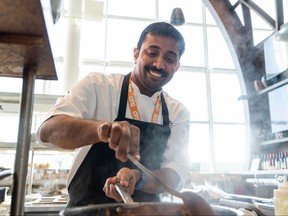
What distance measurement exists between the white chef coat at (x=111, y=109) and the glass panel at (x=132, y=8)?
16.3ft

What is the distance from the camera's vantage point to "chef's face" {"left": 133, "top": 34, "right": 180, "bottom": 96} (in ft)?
4.59

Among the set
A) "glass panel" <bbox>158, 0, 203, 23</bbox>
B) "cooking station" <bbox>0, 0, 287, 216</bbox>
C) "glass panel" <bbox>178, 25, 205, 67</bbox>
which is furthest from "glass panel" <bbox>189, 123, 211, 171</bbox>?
"cooking station" <bbox>0, 0, 287, 216</bbox>

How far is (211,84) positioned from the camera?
6238 mm

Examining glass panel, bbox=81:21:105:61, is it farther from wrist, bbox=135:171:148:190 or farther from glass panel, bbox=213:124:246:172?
wrist, bbox=135:171:148:190

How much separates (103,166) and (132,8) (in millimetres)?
5526

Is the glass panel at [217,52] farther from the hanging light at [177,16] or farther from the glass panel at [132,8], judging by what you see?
the hanging light at [177,16]

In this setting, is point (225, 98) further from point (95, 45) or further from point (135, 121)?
point (135, 121)

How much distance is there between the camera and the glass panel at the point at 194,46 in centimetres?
625

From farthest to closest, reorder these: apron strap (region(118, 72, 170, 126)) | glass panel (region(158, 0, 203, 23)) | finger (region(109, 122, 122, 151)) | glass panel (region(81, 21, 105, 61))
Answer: glass panel (region(158, 0, 203, 23)) → glass panel (region(81, 21, 105, 61)) → apron strap (region(118, 72, 170, 126)) → finger (region(109, 122, 122, 151))

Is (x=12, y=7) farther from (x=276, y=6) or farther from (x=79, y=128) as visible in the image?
(x=276, y=6)

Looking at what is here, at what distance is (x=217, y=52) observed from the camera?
21.0ft

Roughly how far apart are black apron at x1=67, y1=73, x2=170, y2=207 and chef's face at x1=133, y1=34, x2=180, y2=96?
0.11 meters

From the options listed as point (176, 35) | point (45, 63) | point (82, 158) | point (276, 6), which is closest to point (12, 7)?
point (45, 63)

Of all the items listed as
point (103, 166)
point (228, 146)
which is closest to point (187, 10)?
point (228, 146)
